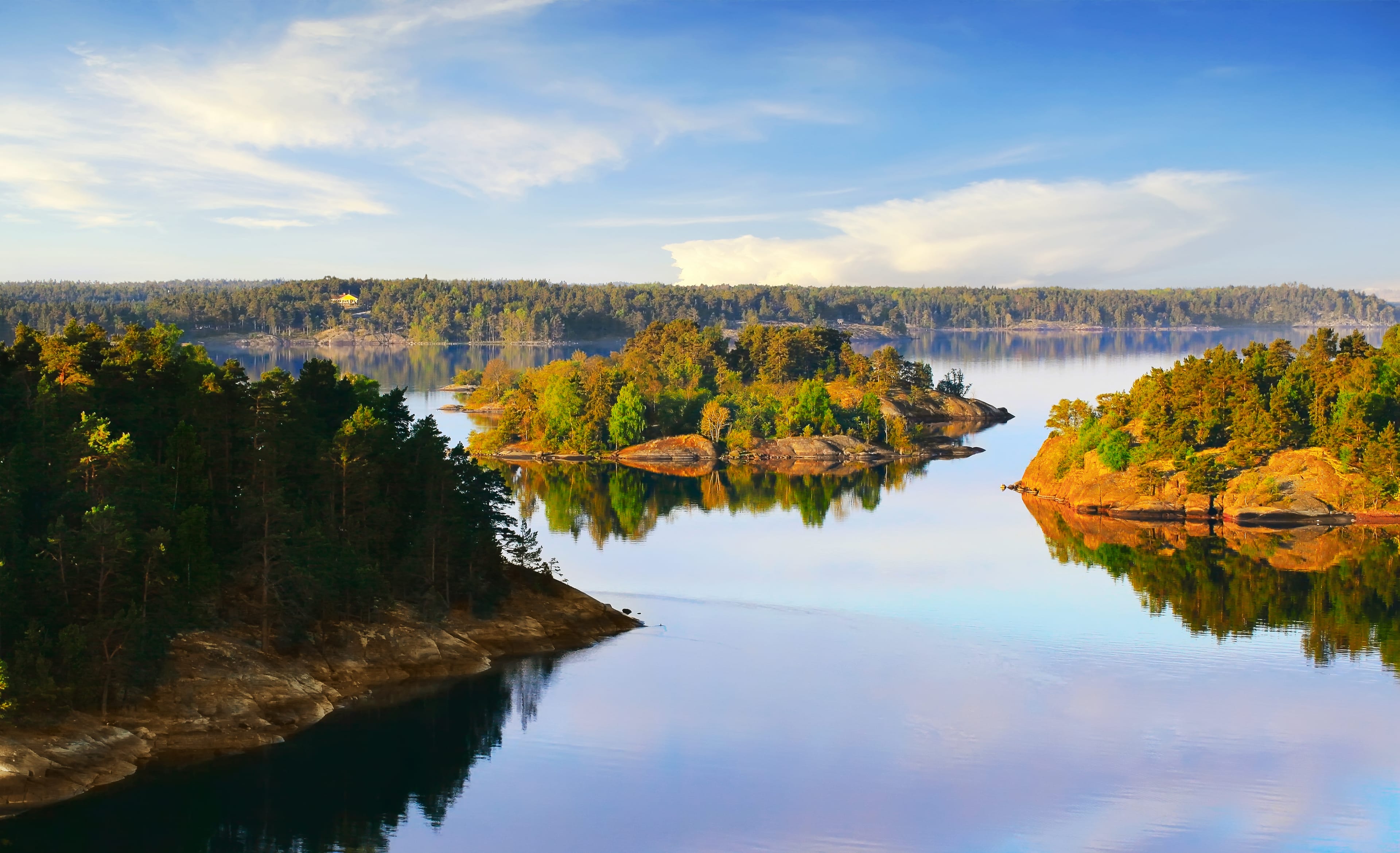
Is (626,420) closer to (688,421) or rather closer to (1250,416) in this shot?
(688,421)

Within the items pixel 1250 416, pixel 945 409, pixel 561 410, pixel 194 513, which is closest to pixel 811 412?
pixel 561 410

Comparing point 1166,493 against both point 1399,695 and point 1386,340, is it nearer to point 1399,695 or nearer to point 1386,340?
point 1386,340

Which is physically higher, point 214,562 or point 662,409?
point 662,409

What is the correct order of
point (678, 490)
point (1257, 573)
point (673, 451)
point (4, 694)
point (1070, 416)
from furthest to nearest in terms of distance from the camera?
point (673, 451) → point (678, 490) → point (1070, 416) → point (1257, 573) → point (4, 694)

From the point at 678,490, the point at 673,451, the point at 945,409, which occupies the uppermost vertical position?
the point at 945,409

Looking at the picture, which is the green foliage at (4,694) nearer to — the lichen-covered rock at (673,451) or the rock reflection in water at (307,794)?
the rock reflection in water at (307,794)

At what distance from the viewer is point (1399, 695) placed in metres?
59.6

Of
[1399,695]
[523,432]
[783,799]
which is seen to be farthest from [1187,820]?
[523,432]

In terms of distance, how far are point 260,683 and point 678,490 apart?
75.5m

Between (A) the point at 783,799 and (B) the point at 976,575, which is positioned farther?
(B) the point at 976,575

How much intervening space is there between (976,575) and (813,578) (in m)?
10.9

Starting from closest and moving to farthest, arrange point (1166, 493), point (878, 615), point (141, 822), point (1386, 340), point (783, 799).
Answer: point (141, 822) < point (783, 799) < point (878, 615) < point (1166, 493) < point (1386, 340)

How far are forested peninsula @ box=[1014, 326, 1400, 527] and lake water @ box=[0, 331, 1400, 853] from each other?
16.3 meters

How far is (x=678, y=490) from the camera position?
415 feet
